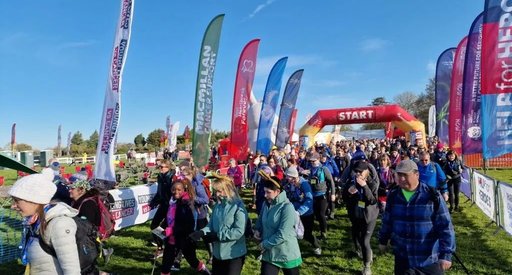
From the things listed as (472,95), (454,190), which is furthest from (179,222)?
(454,190)

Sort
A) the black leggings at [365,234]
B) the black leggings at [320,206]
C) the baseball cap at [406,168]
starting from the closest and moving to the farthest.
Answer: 1. the baseball cap at [406,168]
2. the black leggings at [365,234]
3. the black leggings at [320,206]

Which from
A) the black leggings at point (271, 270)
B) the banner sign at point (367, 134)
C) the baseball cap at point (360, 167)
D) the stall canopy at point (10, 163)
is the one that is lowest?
the black leggings at point (271, 270)

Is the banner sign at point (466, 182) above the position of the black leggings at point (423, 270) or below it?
above

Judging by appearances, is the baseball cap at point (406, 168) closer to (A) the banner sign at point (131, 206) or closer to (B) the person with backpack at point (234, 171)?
(A) the banner sign at point (131, 206)

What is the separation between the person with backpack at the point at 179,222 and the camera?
520cm

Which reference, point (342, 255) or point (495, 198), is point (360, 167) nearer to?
point (342, 255)

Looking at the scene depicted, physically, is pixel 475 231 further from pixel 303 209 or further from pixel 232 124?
pixel 232 124

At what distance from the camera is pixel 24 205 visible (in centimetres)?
234

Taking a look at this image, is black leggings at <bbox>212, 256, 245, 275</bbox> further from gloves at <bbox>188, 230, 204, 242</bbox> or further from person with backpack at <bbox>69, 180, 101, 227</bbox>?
person with backpack at <bbox>69, 180, 101, 227</bbox>

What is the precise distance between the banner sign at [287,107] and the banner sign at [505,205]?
9763mm

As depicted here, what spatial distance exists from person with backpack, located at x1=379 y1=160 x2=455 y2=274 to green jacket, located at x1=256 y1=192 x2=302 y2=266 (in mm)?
1078

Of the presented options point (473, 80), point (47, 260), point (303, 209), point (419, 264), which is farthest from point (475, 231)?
point (47, 260)

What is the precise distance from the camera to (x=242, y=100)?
13.2 metres

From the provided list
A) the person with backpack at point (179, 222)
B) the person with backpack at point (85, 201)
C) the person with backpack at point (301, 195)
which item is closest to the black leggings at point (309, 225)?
the person with backpack at point (301, 195)
